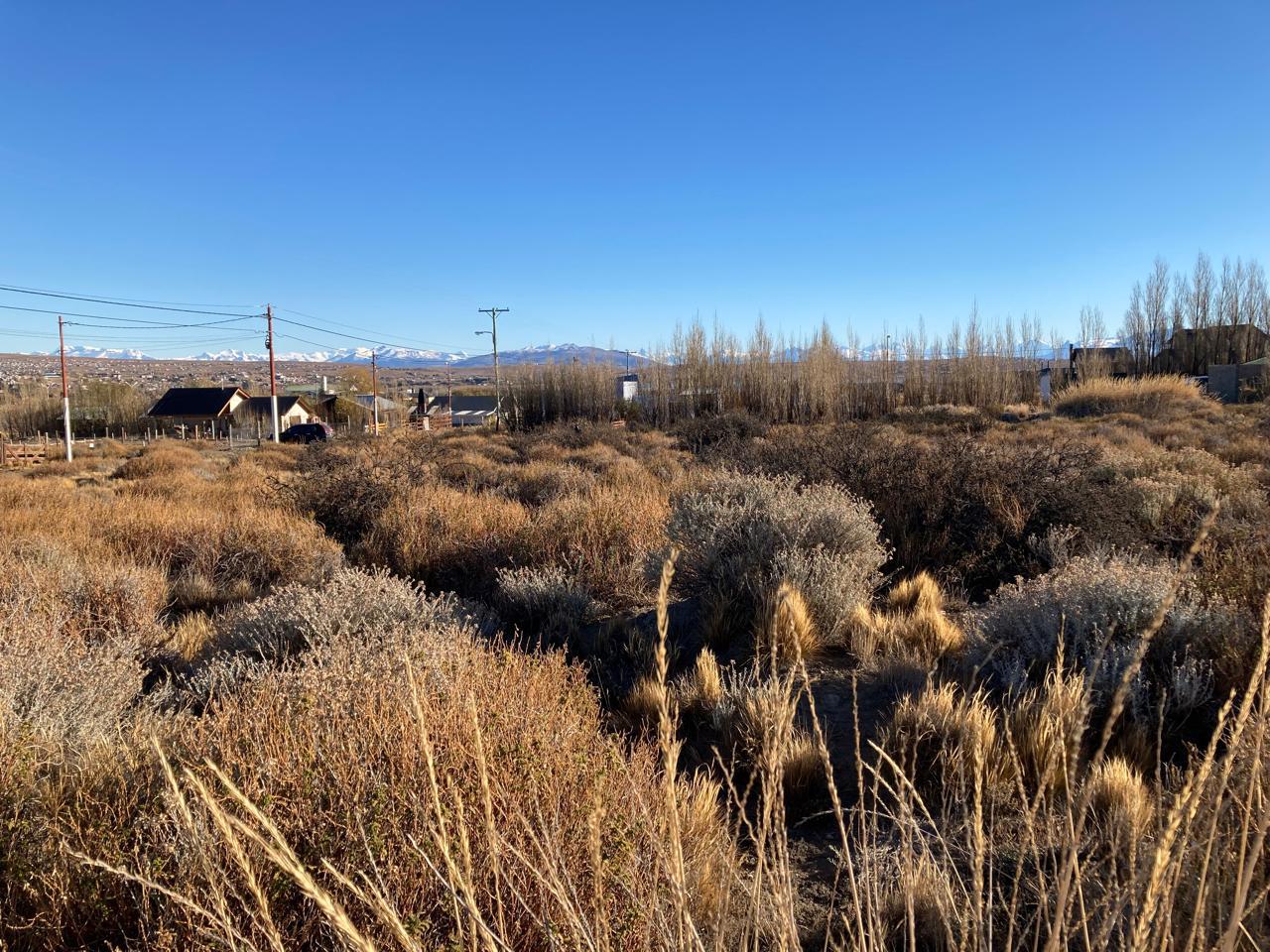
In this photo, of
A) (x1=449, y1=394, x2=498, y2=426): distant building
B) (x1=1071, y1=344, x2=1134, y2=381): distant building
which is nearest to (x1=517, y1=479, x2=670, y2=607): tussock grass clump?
(x1=1071, y1=344, x2=1134, y2=381): distant building

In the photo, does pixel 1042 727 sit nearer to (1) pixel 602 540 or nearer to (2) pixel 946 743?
(2) pixel 946 743

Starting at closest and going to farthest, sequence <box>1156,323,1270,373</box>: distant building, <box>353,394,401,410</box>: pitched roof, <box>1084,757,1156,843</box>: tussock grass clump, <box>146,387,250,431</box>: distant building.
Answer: <box>1084,757,1156,843</box>: tussock grass clump
<box>1156,323,1270,373</box>: distant building
<box>146,387,250,431</box>: distant building
<box>353,394,401,410</box>: pitched roof

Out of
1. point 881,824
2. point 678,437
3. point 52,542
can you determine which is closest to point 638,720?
point 881,824

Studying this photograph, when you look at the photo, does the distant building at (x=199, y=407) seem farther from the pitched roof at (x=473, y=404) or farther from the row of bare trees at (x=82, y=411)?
the pitched roof at (x=473, y=404)

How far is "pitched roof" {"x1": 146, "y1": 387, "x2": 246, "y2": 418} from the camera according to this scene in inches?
2219

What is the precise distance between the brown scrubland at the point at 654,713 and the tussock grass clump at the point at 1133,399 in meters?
18.1

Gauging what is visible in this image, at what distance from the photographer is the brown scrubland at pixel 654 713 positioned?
1753mm

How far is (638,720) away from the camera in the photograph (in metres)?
4.20

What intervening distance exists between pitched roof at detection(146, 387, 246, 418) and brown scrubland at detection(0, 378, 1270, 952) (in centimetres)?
5152

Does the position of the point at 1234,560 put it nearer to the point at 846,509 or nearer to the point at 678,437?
the point at 846,509

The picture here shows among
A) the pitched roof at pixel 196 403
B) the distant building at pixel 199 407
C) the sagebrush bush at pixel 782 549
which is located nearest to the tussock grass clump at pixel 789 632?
the sagebrush bush at pixel 782 549

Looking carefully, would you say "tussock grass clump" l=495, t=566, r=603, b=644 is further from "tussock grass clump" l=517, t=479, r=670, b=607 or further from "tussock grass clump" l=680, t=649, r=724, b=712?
"tussock grass clump" l=680, t=649, r=724, b=712

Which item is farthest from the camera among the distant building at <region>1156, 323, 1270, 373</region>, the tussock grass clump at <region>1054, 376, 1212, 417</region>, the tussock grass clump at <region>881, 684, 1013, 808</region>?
the distant building at <region>1156, 323, 1270, 373</region>

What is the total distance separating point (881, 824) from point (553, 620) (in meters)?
2.99
